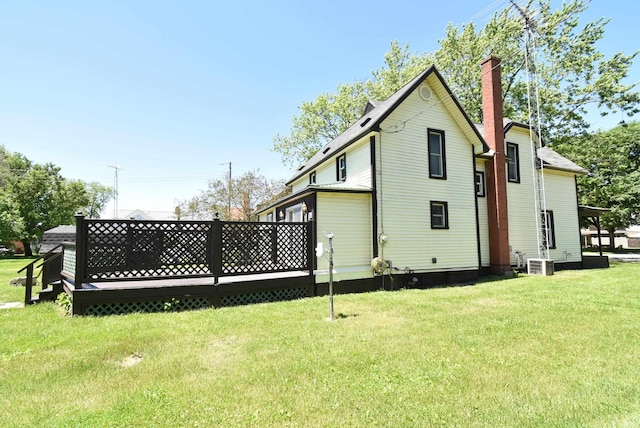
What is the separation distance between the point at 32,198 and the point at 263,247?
39397 millimetres

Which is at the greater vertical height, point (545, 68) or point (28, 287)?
point (545, 68)

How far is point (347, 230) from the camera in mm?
9781

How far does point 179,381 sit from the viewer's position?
3.29 m

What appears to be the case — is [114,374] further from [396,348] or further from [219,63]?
[219,63]

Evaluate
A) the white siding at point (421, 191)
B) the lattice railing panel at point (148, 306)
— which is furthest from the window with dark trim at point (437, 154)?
the lattice railing panel at point (148, 306)

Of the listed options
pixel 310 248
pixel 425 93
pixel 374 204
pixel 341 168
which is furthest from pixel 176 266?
pixel 425 93

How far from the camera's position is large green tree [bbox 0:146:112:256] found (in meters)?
29.9

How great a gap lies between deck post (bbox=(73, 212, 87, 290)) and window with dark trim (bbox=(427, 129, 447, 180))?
420 inches

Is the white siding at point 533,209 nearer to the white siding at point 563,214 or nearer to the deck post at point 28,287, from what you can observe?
the white siding at point 563,214

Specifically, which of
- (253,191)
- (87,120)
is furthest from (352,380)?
(253,191)

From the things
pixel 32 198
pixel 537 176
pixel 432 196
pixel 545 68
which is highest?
pixel 545 68

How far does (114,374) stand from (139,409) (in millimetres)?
1085

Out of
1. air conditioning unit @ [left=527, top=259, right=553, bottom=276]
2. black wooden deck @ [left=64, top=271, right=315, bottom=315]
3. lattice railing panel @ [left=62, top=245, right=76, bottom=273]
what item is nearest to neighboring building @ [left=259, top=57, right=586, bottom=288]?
air conditioning unit @ [left=527, top=259, right=553, bottom=276]

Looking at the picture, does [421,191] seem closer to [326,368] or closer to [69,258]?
[326,368]
